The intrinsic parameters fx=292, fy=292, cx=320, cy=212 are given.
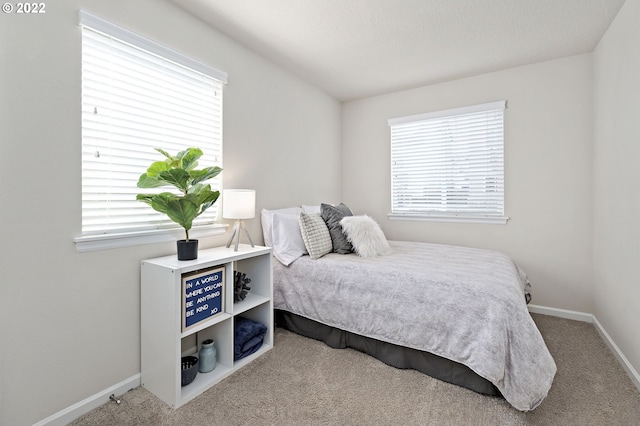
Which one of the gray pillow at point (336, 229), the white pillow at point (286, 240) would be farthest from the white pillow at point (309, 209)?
the white pillow at point (286, 240)

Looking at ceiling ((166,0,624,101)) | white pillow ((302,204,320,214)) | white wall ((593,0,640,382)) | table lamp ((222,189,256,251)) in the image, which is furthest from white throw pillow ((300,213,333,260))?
white wall ((593,0,640,382))

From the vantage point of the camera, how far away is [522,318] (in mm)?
1644

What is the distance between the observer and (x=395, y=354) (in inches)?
80.4

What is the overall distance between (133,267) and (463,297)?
2.08 metres

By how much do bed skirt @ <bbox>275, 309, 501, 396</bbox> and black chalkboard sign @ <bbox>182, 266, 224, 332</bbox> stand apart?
80cm

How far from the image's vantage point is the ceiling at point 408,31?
83.4 inches

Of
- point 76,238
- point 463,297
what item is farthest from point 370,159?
point 76,238

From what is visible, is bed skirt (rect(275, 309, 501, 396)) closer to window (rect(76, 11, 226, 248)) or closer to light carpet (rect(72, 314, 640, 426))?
light carpet (rect(72, 314, 640, 426))

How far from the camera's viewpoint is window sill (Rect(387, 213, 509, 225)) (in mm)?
3217

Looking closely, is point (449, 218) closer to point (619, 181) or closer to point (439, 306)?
point (619, 181)

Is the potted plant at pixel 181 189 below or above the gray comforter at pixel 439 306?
above

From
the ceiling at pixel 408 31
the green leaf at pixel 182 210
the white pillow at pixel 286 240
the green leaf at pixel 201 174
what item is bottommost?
the white pillow at pixel 286 240

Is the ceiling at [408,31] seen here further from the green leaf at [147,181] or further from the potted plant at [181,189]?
the green leaf at [147,181]

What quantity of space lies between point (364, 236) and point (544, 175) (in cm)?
203
